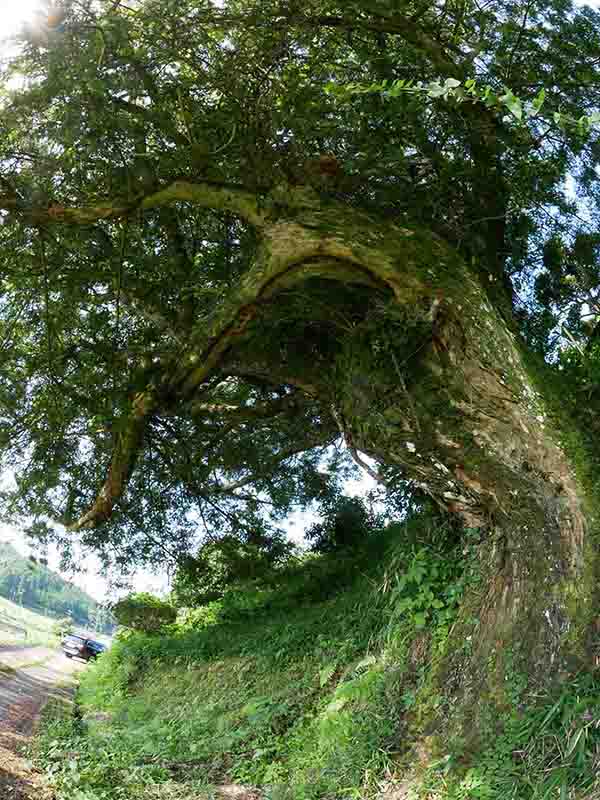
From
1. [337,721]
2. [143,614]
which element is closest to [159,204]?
[337,721]

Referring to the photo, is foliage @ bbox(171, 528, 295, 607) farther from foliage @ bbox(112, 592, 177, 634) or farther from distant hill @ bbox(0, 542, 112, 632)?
distant hill @ bbox(0, 542, 112, 632)

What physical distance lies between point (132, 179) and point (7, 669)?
11.8m

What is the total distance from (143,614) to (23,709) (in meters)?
6.18

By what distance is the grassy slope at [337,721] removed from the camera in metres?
4.05

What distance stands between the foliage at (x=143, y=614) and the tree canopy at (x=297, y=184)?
849cm

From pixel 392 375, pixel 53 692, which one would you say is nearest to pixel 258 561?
pixel 53 692

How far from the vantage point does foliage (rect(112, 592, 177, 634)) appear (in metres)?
15.5

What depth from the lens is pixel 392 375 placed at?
5.90 metres

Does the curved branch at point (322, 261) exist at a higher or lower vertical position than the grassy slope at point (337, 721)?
higher

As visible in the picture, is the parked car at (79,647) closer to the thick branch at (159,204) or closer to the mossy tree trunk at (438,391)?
the mossy tree trunk at (438,391)

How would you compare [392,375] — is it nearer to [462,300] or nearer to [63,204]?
[462,300]

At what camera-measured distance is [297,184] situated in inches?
233

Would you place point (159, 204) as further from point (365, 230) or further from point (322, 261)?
point (365, 230)

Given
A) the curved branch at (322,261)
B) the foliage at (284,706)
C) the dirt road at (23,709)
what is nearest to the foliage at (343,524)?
the foliage at (284,706)
